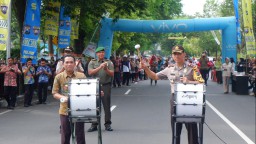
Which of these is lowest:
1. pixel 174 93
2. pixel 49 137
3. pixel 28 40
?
pixel 49 137

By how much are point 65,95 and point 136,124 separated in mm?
5207

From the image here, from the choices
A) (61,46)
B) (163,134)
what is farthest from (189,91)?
(61,46)

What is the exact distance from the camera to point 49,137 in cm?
1062

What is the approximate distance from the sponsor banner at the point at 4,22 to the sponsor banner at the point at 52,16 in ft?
12.9

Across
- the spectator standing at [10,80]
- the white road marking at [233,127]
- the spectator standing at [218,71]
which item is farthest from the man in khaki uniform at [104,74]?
the spectator standing at [218,71]

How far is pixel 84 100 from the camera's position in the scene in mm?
7395

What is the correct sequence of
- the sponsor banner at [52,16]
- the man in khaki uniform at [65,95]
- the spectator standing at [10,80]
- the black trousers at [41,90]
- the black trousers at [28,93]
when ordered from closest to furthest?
the man in khaki uniform at [65,95] < the spectator standing at [10,80] < the black trousers at [28,93] < the black trousers at [41,90] < the sponsor banner at [52,16]

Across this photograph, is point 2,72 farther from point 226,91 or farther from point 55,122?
point 226,91

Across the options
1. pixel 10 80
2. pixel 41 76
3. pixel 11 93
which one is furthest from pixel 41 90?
pixel 10 80

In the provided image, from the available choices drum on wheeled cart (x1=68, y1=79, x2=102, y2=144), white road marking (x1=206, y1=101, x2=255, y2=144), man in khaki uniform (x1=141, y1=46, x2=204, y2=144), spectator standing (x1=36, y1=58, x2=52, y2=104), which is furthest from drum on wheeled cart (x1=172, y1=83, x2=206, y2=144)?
spectator standing (x1=36, y1=58, x2=52, y2=104)

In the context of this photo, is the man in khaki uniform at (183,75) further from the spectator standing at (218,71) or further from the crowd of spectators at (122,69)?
the spectator standing at (218,71)

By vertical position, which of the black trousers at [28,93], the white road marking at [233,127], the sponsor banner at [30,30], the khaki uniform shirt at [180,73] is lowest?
the white road marking at [233,127]

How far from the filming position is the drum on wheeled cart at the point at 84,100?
727 cm

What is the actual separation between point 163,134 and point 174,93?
3.75 m
